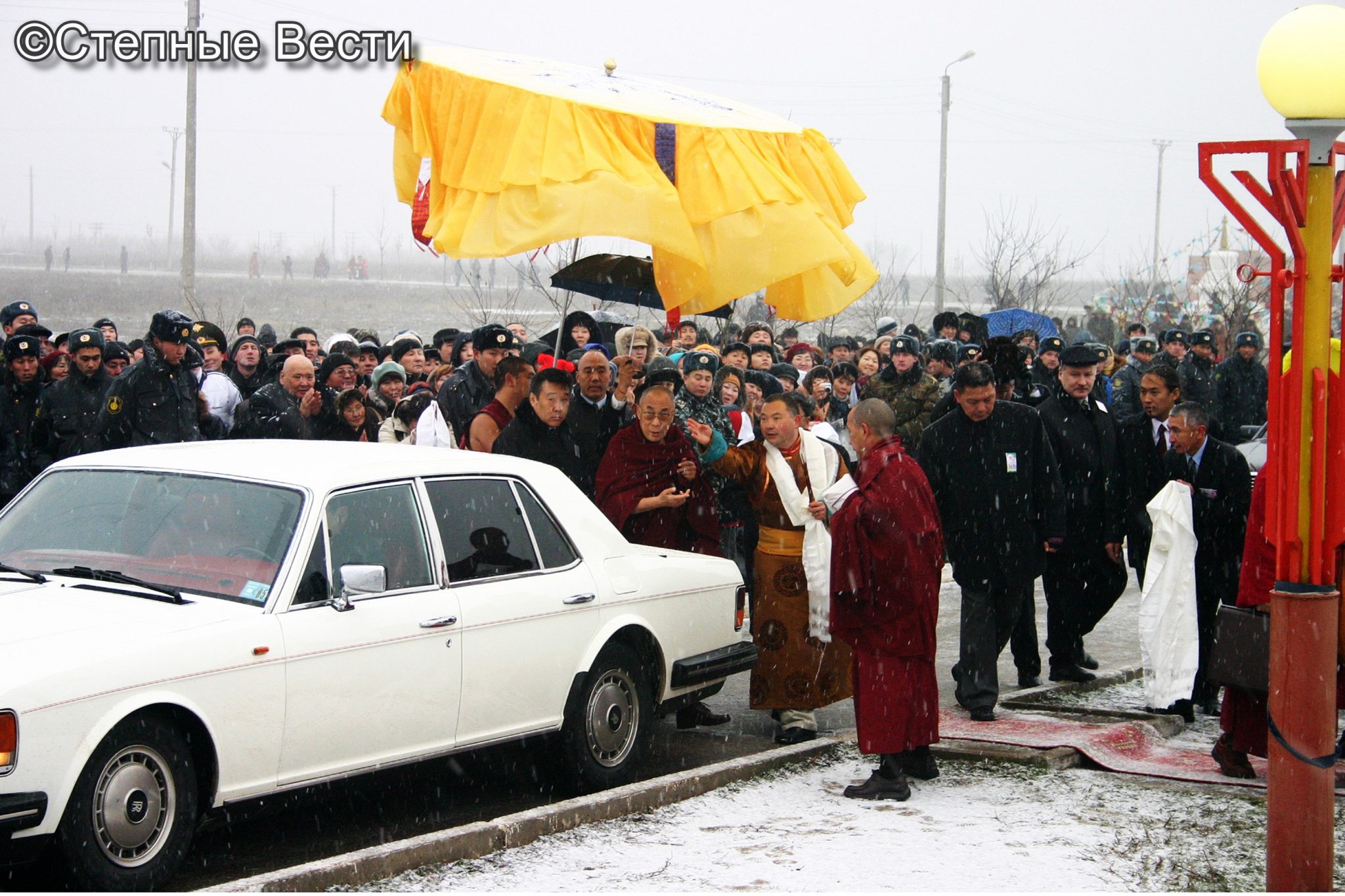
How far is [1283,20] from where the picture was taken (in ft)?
16.9

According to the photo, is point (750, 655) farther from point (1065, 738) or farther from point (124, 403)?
point (124, 403)

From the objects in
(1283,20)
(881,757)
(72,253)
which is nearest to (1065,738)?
(881,757)

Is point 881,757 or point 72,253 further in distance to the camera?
point 72,253

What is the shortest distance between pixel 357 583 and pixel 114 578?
0.89 meters

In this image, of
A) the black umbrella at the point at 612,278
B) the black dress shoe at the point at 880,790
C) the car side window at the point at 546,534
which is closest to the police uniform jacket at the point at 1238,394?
the black umbrella at the point at 612,278

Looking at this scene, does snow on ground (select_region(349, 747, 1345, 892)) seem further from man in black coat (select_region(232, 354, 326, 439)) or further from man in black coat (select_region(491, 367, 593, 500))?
man in black coat (select_region(232, 354, 326, 439))

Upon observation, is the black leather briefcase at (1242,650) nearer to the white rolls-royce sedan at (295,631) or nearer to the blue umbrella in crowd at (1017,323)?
the white rolls-royce sedan at (295,631)

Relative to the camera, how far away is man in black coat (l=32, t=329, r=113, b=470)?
998cm

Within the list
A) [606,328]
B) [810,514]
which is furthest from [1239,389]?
[810,514]

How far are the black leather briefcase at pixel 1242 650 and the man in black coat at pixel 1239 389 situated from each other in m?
10.2

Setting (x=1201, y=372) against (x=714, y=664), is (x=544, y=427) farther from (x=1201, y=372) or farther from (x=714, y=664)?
(x=1201, y=372)

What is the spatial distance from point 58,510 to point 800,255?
3.52 meters

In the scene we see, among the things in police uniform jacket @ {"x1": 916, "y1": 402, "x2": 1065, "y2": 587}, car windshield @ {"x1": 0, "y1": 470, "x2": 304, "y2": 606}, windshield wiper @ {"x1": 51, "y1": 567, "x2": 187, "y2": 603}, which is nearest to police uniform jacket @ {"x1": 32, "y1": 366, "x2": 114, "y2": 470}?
car windshield @ {"x1": 0, "y1": 470, "x2": 304, "y2": 606}

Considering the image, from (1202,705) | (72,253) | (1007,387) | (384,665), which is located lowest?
(1202,705)
